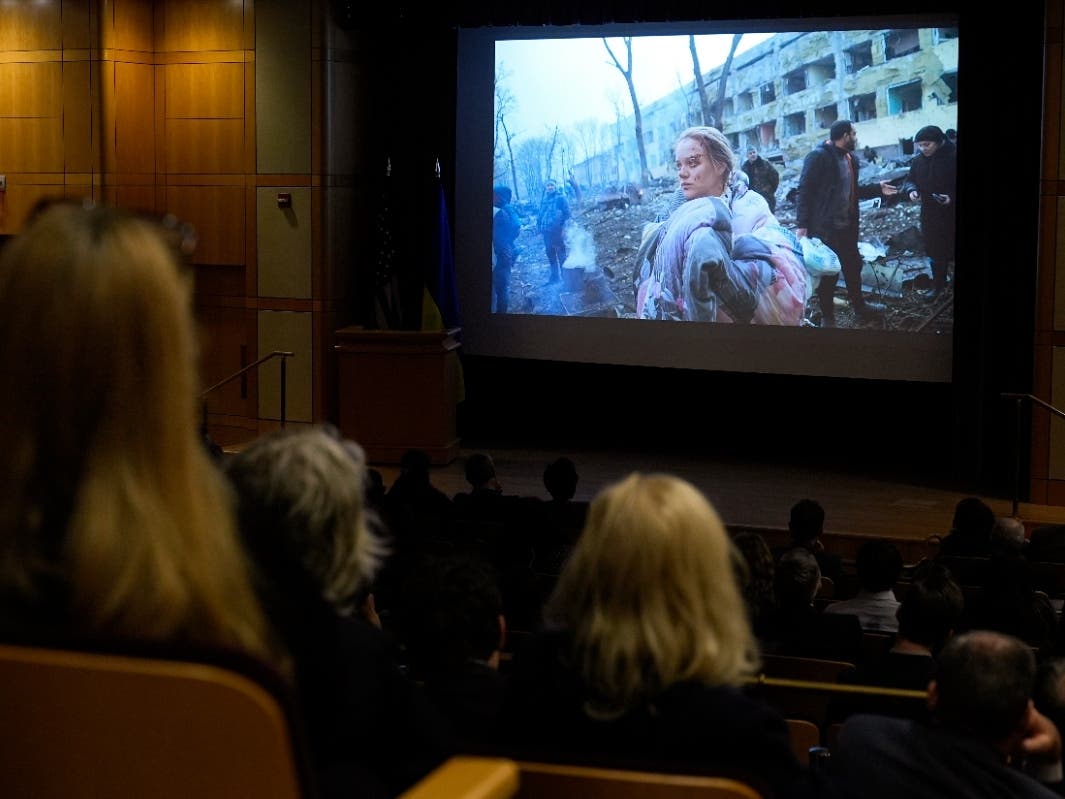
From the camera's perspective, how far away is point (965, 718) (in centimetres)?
226

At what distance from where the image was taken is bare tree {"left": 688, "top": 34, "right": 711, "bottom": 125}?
9.35 m

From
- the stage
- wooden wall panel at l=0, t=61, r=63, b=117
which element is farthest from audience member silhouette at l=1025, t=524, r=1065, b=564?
wooden wall panel at l=0, t=61, r=63, b=117

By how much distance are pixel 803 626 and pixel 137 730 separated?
3.38 metres

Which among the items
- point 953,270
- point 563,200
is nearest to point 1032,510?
point 953,270

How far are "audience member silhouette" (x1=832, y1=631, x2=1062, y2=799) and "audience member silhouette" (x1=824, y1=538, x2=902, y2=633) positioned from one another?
2255 millimetres

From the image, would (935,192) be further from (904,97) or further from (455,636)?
(455,636)

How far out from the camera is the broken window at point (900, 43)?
348 inches

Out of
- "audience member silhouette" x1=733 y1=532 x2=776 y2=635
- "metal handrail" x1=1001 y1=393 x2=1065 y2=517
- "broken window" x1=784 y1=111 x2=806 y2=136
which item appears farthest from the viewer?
"broken window" x1=784 y1=111 x2=806 y2=136

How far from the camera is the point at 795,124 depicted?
9.18m

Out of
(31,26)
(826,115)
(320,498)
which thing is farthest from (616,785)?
(31,26)

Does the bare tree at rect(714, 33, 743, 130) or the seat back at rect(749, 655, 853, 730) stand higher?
the bare tree at rect(714, 33, 743, 130)

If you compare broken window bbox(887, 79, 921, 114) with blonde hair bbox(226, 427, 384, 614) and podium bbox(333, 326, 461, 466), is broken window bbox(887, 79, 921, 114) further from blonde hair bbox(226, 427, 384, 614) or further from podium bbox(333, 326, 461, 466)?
blonde hair bbox(226, 427, 384, 614)

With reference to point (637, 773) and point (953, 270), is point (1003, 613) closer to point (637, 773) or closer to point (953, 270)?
point (637, 773)

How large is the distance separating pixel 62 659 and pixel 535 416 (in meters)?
9.82
